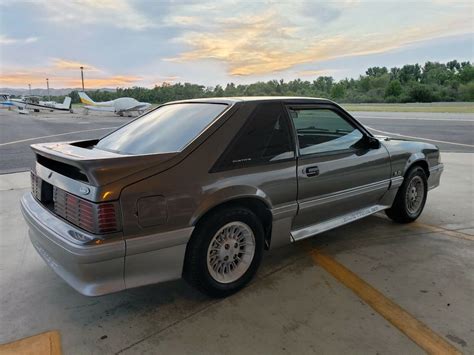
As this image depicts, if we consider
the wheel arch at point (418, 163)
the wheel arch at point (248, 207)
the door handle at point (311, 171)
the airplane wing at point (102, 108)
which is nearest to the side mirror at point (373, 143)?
the wheel arch at point (418, 163)

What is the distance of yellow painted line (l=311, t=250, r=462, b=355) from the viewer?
2.34 m

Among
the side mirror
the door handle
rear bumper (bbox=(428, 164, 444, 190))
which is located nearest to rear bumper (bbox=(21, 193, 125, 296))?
the door handle

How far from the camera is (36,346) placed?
2.37 meters

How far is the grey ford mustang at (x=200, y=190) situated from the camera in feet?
7.66

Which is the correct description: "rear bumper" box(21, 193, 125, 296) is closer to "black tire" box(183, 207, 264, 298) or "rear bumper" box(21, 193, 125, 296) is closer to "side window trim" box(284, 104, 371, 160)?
"black tire" box(183, 207, 264, 298)

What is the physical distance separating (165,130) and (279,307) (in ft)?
5.77

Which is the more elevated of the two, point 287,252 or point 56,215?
point 56,215

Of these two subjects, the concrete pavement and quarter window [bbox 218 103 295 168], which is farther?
quarter window [bbox 218 103 295 168]

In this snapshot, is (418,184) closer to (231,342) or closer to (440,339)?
(440,339)

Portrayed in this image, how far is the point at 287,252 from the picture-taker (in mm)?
3797

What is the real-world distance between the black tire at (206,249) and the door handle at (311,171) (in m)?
0.67

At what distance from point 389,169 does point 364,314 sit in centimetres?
202

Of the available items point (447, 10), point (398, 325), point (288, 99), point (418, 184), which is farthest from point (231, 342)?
point (447, 10)

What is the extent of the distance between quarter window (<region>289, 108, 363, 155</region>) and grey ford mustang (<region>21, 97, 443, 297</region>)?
0.01 m
